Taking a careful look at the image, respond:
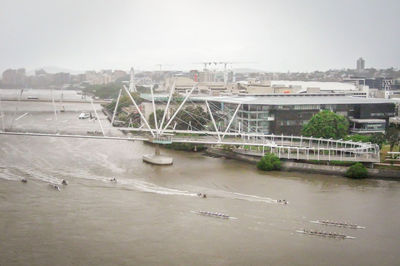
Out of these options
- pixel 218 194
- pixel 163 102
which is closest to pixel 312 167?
pixel 218 194

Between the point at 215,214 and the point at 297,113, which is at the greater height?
the point at 297,113

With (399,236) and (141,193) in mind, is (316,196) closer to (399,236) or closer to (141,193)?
(399,236)

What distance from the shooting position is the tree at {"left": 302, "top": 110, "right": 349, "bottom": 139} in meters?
14.0

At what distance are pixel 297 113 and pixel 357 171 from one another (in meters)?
4.97

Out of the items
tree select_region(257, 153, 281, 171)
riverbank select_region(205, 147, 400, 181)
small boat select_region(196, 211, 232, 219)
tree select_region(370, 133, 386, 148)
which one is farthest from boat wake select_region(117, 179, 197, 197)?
tree select_region(370, 133, 386, 148)

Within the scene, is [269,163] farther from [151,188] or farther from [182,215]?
[182,215]

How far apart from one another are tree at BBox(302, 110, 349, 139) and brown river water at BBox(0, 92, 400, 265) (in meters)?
2.58

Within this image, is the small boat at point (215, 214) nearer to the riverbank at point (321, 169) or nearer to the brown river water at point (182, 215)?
the brown river water at point (182, 215)

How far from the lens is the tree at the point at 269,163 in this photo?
1211cm

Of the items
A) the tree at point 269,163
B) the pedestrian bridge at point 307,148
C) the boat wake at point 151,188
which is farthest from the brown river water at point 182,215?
the pedestrian bridge at point 307,148

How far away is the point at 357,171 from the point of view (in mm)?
11289

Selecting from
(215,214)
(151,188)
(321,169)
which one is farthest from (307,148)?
(215,214)

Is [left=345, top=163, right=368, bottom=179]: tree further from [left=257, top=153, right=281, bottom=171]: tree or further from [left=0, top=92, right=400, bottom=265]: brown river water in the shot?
[left=257, top=153, right=281, bottom=171]: tree

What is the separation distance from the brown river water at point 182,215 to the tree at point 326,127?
2579mm
